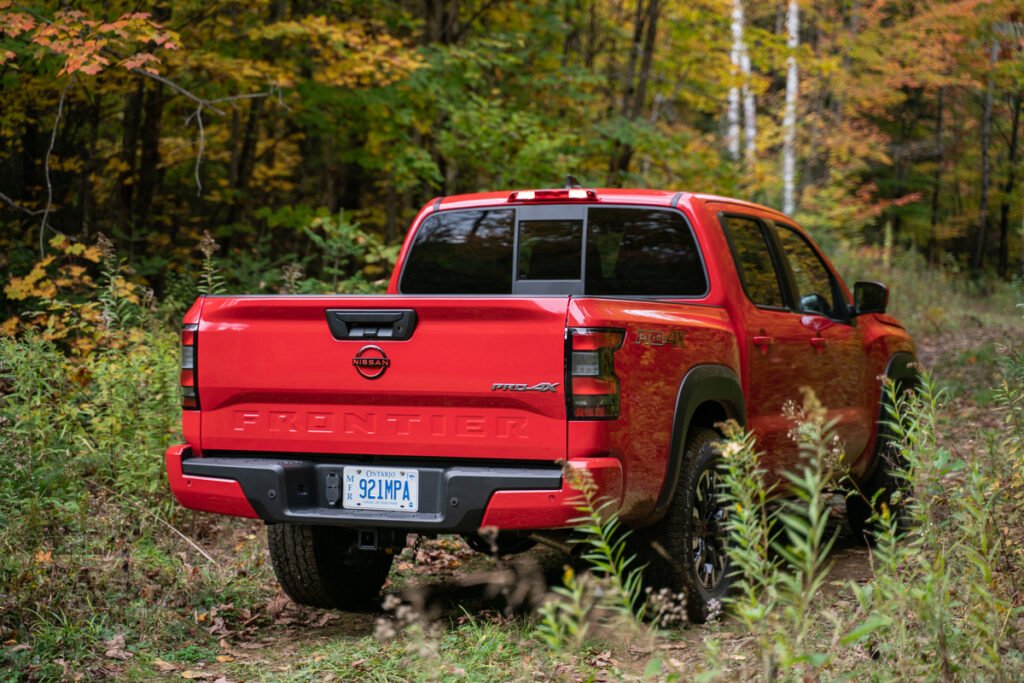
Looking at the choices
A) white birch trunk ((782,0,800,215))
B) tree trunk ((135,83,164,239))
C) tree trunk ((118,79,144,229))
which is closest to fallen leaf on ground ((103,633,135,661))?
Result: tree trunk ((135,83,164,239))

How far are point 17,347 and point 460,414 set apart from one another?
378cm

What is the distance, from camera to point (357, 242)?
547 inches

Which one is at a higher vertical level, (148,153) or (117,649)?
(148,153)

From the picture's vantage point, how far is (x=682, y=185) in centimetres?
1573

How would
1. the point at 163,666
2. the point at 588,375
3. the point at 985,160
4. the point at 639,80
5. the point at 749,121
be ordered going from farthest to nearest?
the point at 985,160 < the point at 749,121 < the point at 639,80 < the point at 163,666 < the point at 588,375

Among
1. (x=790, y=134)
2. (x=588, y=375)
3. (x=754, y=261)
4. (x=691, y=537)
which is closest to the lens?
(x=588, y=375)

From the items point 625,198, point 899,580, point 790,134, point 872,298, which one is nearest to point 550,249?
point 625,198

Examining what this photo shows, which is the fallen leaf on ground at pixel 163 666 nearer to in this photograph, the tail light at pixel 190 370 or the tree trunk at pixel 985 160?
the tail light at pixel 190 370

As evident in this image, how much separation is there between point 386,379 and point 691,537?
63.2 inches

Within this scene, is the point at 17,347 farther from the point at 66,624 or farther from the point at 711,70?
the point at 711,70

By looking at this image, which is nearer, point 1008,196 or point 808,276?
point 808,276

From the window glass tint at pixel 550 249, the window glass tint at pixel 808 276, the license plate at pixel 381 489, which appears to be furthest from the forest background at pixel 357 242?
the window glass tint at pixel 550 249

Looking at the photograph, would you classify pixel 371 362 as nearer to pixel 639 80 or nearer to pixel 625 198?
pixel 625 198

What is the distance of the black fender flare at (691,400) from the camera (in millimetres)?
4664
